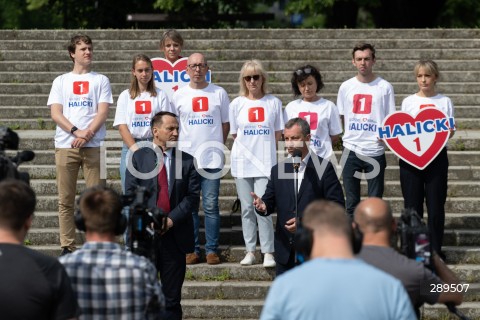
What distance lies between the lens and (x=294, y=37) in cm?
1672

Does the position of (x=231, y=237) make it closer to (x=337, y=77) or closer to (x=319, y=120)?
(x=319, y=120)

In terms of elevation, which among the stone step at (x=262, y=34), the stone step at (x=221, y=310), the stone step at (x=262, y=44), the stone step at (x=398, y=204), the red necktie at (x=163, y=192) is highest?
the stone step at (x=262, y=34)

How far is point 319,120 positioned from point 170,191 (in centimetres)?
203

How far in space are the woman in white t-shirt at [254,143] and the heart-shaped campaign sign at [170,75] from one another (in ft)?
3.79

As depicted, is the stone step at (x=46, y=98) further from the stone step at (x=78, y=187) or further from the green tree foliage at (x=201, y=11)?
the green tree foliage at (x=201, y=11)

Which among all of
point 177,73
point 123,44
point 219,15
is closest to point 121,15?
point 219,15

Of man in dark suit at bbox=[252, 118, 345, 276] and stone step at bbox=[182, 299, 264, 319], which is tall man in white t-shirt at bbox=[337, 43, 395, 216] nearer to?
stone step at bbox=[182, 299, 264, 319]

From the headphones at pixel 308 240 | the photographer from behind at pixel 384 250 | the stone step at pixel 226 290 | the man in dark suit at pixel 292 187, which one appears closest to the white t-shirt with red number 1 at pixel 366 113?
the stone step at pixel 226 290

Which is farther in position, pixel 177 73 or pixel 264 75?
pixel 177 73

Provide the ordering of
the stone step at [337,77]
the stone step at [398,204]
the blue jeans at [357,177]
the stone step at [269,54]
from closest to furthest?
the blue jeans at [357,177] < the stone step at [398,204] < the stone step at [337,77] < the stone step at [269,54]

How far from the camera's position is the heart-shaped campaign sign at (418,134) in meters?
10.0

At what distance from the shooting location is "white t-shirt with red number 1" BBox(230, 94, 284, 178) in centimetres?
1020

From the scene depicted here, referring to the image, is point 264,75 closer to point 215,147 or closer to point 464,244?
point 215,147

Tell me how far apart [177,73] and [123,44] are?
17.6 feet
